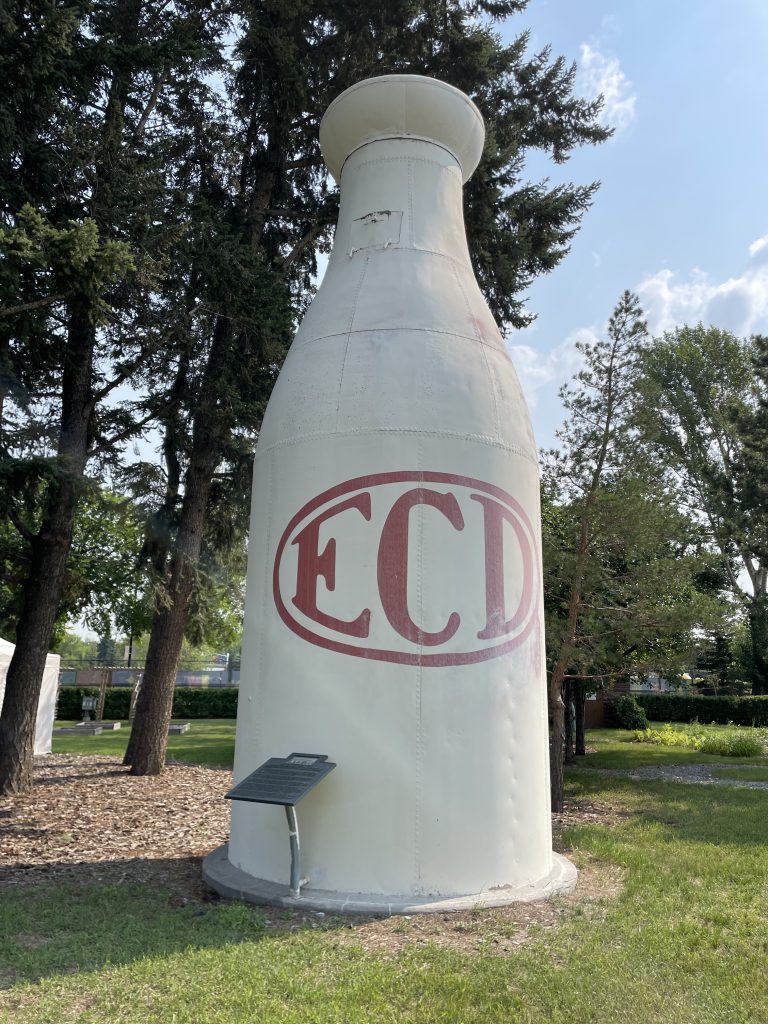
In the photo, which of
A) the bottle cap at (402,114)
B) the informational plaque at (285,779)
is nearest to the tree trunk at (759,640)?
the bottle cap at (402,114)

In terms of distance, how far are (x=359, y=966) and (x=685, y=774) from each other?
14249 mm

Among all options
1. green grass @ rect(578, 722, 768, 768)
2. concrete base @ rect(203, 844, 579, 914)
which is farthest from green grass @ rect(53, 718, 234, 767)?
concrete base @ rect(203, 844, 579, 914)

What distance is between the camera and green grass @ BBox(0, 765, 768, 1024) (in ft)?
13.1

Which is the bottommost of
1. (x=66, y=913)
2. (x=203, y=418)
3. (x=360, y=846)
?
(x=66, y=913)

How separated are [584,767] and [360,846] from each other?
13.2m

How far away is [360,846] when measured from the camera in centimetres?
595

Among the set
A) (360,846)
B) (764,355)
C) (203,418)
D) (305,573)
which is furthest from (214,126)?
(764,355)

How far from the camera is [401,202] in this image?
7.97 m

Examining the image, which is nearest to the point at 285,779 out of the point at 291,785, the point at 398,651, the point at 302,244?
the point at 291,785

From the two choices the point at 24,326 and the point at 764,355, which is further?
the point at 764,355

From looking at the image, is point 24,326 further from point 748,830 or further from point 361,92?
point 748,830

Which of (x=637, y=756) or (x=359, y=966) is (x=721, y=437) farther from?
(x=359, y=966)

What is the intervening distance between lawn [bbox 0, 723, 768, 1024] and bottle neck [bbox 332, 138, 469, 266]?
20.5ft

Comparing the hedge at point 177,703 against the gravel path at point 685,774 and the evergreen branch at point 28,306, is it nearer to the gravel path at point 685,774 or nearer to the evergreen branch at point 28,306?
the gravel path at point 685,774
